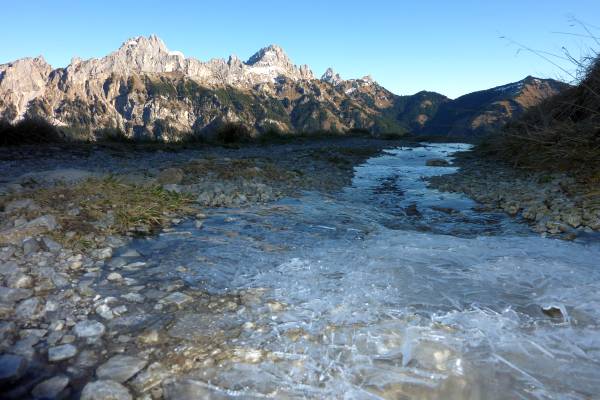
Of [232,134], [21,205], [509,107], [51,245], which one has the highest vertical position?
[509,107]

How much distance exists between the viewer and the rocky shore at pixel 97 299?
219 cm

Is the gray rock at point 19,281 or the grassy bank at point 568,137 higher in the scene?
the grassy bank at point 568,137

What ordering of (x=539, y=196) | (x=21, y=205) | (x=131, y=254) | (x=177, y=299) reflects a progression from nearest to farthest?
(x=177, y=299) < (x=131, y=254) < (x=21, y=205) < (x=539, y=196)

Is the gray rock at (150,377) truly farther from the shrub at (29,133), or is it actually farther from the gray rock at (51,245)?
the shrub at (29,133)

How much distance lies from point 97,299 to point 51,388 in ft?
3.49

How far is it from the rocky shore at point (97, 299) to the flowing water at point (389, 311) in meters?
0.12

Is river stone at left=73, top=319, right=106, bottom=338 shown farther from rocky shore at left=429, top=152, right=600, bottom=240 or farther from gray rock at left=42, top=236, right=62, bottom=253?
rocky shore at left=429, top=152, right=600, bottom=240

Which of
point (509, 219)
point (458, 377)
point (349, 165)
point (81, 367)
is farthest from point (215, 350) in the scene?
point (349, 165)

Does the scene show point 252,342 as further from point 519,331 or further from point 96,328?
point 519,331

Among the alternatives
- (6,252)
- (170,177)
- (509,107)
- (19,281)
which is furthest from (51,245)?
(509,107)

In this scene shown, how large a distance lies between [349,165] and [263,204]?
721cm

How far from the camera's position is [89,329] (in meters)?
2.65

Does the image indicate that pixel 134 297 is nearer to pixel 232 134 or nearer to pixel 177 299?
pixel 177 299

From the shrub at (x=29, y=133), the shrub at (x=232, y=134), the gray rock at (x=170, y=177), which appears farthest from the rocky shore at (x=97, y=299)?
the shrub at (x=232, y=134)
